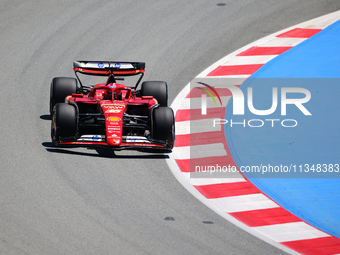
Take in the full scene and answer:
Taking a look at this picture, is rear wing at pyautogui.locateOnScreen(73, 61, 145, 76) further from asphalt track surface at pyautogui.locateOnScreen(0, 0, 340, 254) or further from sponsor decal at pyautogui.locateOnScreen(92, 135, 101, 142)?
sponsor decal at pyautogui.locateOnScreen(92, 135, 101, 142)

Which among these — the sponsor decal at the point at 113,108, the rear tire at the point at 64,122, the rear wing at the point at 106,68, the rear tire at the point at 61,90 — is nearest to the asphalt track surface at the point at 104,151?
the rear tire at the point at 64,122

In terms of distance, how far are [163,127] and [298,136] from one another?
9.78 ft

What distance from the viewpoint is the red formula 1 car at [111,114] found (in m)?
11.3

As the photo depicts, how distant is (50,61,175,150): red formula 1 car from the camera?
11.3 metres

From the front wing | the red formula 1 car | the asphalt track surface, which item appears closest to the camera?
the asphalt track surface

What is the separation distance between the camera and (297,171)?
1170 cm

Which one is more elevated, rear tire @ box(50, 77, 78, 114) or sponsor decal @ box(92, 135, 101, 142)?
rear tire @ box(50, 77, 78, 114)

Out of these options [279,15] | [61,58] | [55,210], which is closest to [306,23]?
[279,15]

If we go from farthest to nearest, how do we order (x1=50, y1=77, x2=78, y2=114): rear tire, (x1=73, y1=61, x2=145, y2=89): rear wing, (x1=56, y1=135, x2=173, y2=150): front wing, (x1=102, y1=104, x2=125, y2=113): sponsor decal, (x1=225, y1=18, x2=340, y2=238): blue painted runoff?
1. (x1=73, y1=61, x2=145, y2=89): rear wing
2. (x1=50, y1=77, x2=78, y2=114): rear tire
3. (x1=102, y1=104, x2=125, y2=113): sponsor decal
4. (x1=56, y1=135, x2=173, y2=150): front wing
5. (x1=225, y1=18, x2=340, y2=238): blue painted runoff

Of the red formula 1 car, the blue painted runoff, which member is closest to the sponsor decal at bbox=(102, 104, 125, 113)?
the red formula 1 car

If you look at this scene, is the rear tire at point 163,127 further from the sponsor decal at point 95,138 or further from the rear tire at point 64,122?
the rear tire at point 64,122

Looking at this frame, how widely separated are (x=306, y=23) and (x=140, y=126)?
8.13m

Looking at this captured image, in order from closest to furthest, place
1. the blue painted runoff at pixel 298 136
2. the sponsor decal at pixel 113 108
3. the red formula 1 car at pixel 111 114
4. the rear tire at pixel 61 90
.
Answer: the blue painted runoff at pixel 298 136 → the red formula 1 car at pixel 111 114 → the sponsor decal at pixel 113 108 → the rear tire at pixel 61 90

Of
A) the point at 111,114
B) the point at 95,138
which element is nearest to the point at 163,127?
the point at 111,114
